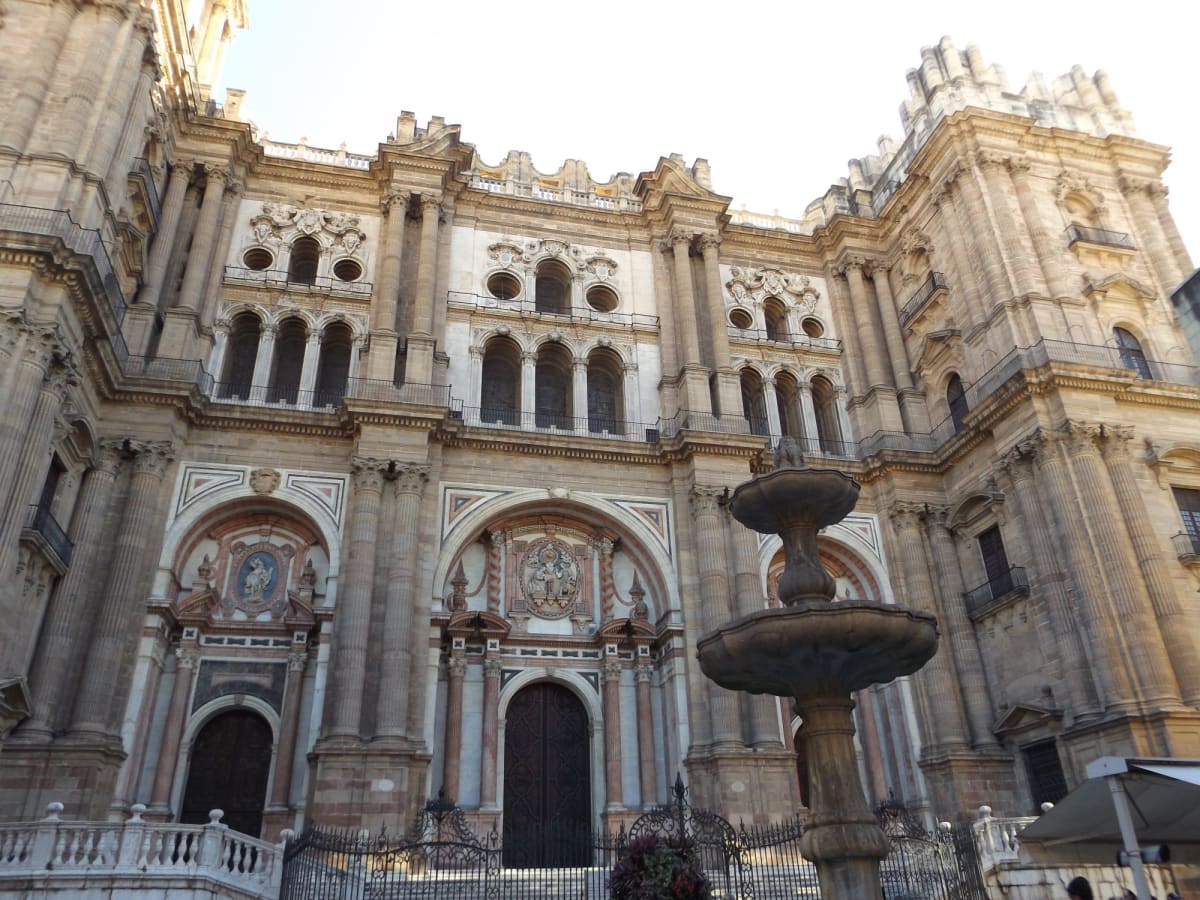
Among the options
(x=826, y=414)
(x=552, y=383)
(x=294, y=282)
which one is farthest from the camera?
(x=826, y=414)

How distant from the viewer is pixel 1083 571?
60.0 ft

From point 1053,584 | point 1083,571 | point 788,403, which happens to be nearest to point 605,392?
point 788,403

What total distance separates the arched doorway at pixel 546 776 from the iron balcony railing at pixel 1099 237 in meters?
16.8

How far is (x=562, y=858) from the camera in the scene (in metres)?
18.6

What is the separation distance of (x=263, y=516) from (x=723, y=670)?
13.9 m

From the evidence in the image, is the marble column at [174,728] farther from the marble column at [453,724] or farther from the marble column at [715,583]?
the marble column at [715,583]

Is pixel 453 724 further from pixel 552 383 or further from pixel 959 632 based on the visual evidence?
pixel 959 632

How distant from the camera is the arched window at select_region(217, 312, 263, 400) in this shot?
73.2 feet

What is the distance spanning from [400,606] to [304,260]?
35.9 feet

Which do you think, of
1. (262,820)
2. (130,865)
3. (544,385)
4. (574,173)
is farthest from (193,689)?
(574,173)

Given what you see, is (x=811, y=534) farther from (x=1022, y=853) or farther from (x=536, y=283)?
(x=536, y=283)

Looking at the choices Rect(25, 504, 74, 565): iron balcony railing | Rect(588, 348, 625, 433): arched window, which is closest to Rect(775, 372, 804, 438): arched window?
Rect(588, 348, 625, 433): arched window

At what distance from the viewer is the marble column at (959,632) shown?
20.6 m

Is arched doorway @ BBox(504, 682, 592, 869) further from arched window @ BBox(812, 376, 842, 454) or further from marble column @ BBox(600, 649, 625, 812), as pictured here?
arched window @ BBox(812, 376, 842, 454)
